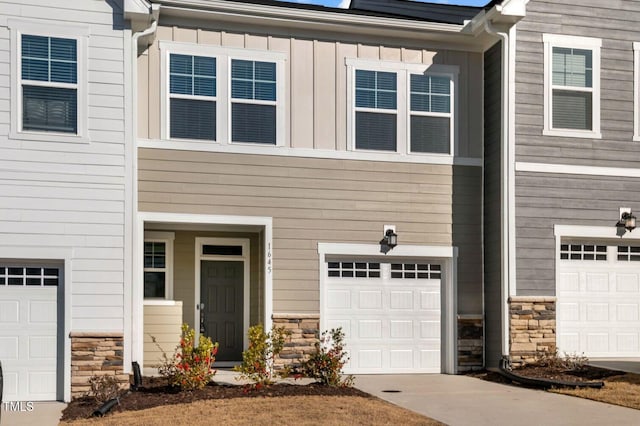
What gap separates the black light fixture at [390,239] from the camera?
44.5 feet

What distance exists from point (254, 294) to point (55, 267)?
4.02 m

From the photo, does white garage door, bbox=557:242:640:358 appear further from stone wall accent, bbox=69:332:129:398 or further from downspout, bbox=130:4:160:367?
stone wall accent, bbox=69:332:129:398

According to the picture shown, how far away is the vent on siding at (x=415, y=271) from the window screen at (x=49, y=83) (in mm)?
5757

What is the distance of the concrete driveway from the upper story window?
4771 millimetres

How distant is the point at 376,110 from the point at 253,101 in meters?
2.12

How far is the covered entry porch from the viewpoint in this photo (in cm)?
1420

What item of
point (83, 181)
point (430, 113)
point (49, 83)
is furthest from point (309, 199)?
point (49, 83)

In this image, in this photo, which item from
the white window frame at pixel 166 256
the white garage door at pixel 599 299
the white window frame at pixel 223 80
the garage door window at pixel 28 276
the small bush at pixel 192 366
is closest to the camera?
the small bush at pixel 192 366

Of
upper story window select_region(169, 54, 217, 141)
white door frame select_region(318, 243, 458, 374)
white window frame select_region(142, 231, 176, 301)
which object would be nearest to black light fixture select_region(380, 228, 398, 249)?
white door frame select_region(318, 243, 458, 374)

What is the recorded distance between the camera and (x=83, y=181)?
11.8 m

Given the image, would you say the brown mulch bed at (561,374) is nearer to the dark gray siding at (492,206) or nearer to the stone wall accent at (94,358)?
the dark gray siding at (492,206)

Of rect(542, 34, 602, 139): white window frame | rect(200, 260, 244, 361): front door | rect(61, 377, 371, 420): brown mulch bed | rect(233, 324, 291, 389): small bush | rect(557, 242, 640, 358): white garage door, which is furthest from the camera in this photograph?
rect(200, 260, 244, 361): front door

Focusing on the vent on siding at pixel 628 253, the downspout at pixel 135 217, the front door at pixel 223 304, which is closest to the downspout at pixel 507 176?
the vent on siding at pixel 628 253

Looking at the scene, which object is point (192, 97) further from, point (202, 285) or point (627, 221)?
point (627, 221)
